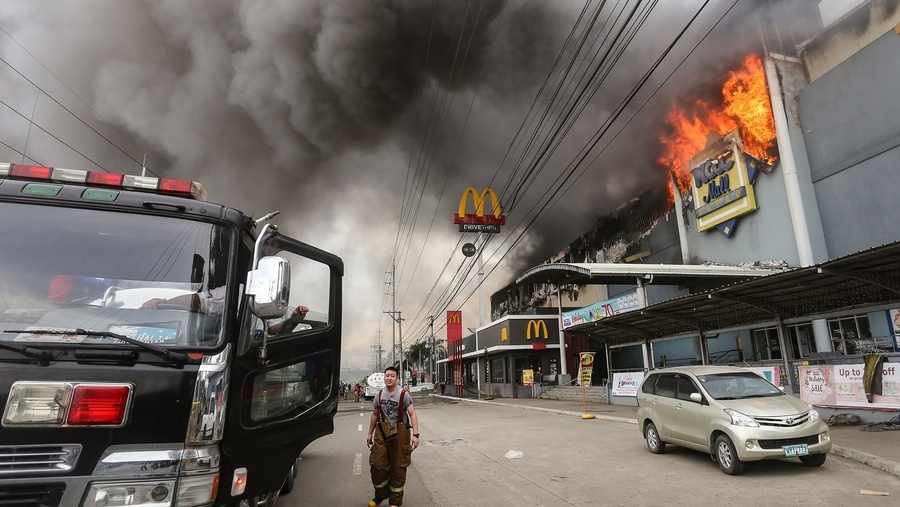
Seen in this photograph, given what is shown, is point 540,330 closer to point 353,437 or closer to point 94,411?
point 353,437

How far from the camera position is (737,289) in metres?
11.8

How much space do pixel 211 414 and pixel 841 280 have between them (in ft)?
41.7

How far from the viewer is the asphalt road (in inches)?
220

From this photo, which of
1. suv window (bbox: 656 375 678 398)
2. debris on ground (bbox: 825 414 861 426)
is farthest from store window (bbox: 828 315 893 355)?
suv window (bbox: 656 375 678 398)

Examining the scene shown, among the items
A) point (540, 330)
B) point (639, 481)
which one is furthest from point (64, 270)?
point (540, 330)

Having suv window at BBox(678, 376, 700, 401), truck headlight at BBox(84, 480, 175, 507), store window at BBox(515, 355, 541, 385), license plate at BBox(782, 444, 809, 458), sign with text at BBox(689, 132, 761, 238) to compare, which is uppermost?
sign with text at BBox(689, 132, 761, 238)

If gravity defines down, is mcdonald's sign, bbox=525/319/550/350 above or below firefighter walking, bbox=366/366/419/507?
above

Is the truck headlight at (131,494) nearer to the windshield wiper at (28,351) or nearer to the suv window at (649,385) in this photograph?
the windshield wiper at (28,351)

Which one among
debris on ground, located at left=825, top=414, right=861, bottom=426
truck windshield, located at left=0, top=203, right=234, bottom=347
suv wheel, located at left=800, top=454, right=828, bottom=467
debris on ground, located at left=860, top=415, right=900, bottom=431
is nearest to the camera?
truck windshield, located at left=0, top=203, right=234, bottom=347

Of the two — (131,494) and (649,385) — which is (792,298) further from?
(131,494)

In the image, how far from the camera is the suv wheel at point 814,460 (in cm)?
669

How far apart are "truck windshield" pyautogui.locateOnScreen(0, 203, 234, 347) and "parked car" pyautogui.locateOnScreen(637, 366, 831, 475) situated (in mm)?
6861

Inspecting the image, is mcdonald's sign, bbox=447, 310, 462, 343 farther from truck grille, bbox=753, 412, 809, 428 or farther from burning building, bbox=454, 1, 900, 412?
truck grille, bbox=753, 412, 809, 428

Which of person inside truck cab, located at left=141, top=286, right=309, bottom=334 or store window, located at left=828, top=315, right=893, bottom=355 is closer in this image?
person inside truck cab, located at left=141, top=286, right=309, bottom=334
